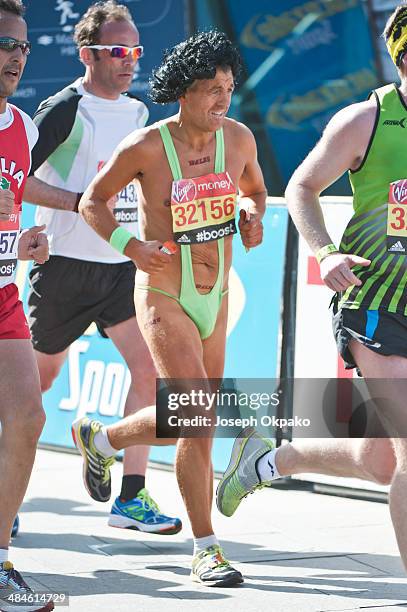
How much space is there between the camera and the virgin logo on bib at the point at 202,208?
5.39m

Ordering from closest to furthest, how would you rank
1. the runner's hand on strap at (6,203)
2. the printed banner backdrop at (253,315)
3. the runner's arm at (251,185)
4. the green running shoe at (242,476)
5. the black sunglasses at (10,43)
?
the runner's hand on strap at (6,203) < the black sunglasses at (10,43) < the green running shoe at (242,476) < the runner's arm at (251,185) < the printed banner backdrop at (253,315)

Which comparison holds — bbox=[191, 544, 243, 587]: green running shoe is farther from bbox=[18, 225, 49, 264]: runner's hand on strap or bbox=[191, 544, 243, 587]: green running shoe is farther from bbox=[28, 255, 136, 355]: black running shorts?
bbox=[28, 255, 136, 355]: black running shorts

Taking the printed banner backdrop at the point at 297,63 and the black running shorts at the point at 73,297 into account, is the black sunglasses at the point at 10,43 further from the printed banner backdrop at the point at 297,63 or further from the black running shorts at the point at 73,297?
the printed banner backdrop at the point at 297,63

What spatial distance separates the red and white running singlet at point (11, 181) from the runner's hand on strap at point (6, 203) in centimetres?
11

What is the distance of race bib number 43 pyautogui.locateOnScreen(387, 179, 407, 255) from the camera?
469cm

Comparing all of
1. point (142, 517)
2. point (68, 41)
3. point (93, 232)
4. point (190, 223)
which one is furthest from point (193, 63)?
point (68, 41)

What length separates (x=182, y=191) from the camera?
5.39 metres

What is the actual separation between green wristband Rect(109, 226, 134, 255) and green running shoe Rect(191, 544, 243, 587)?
47.8 inches

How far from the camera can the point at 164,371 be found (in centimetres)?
541

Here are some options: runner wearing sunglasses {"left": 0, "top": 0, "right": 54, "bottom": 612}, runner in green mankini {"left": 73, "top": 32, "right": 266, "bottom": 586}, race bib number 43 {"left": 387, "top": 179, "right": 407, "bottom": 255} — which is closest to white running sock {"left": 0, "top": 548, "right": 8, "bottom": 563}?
runner wearing sunglasses {"left": 0, "top": 0, "right": 54, "bottom": 612}

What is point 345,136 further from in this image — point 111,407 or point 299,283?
point 111,407

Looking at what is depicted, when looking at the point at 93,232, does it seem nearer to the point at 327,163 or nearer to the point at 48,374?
the point at 48,374

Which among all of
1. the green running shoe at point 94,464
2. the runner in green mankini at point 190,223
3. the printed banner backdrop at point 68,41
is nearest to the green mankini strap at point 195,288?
the runner in green mankini at point 190,223

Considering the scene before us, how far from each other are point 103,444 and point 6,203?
5.54 feet
